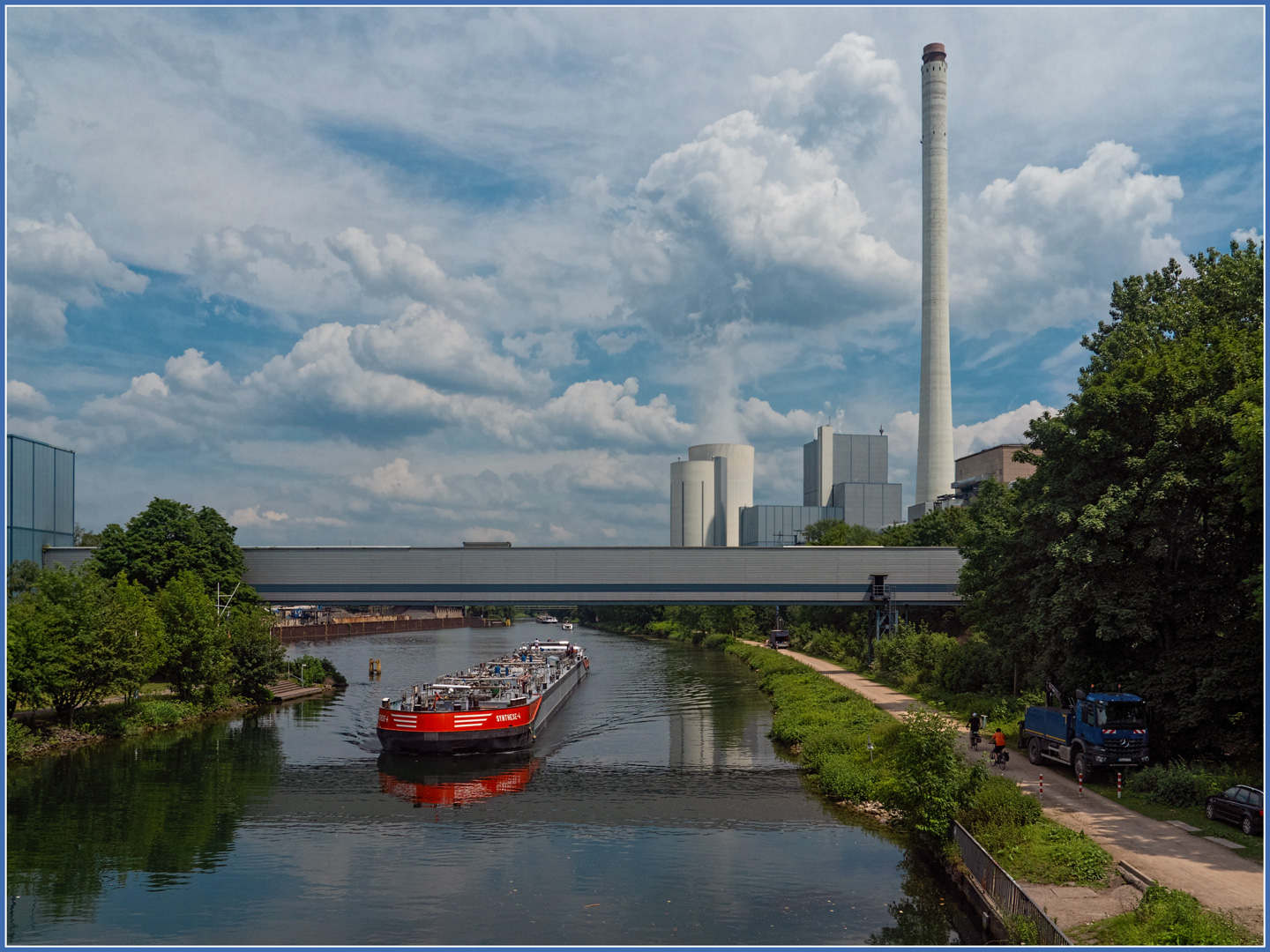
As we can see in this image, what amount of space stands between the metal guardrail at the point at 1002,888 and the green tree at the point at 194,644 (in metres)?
44.4

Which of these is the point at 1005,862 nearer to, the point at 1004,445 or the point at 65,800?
the point at 65,800

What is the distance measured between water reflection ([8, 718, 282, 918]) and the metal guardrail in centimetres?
2059

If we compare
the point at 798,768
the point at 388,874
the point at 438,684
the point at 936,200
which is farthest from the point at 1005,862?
the point at 936,200

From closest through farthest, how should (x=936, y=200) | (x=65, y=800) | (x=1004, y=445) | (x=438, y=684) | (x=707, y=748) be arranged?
(x=65, y=800) < (x=707, y=748) < (x=438, y=684) < (x=936, y=200) < (x=1004, y=445)

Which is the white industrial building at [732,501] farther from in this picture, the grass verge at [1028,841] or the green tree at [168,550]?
the grass verge at [1028,841]

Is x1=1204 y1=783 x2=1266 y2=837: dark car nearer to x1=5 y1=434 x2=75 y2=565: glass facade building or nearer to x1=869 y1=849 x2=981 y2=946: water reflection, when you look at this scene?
x1=869 y1=849 x2=981 y2=946: water reflection

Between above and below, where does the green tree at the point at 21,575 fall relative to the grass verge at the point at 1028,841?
above

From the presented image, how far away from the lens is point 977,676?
171 ft

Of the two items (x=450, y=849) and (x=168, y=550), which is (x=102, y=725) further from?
(x=450, y=849)

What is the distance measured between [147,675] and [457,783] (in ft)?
64.8

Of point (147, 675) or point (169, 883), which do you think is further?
point (147, 675)

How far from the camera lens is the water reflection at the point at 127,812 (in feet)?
88.2

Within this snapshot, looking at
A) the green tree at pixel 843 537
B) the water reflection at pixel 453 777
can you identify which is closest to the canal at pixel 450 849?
the water reflection at pixel 453 777

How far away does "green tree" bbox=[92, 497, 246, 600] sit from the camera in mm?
65188
